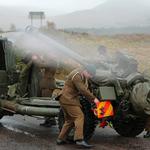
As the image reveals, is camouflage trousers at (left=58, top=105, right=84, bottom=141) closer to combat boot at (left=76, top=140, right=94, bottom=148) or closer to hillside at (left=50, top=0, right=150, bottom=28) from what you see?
combat boot at (left=76, top=140, right=94, bottom=148)

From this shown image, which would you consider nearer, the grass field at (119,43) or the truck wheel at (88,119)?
the truck wheel at (88,119)

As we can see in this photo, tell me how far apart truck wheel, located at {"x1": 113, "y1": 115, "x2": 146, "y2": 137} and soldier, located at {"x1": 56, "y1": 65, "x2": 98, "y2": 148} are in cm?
108

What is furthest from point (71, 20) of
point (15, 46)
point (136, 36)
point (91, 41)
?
point (15, 46)

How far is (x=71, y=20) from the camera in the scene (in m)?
36.1

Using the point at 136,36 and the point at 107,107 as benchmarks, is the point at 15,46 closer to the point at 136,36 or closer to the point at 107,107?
the point at 107,107

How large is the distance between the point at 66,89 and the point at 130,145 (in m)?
1.49

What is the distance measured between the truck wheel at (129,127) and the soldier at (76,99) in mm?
1079

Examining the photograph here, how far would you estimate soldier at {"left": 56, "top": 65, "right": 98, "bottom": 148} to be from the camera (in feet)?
32.9

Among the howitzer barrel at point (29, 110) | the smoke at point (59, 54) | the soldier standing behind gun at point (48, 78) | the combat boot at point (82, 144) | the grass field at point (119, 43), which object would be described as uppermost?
the smoke at point (59, 54)

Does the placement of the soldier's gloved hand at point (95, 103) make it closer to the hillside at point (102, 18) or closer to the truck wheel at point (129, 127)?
the truck wheel at point (129, 127)

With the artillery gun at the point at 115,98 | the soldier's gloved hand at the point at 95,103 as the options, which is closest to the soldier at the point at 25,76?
the artillery gun at the point at 115,98

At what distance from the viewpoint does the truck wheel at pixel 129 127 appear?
1103cm

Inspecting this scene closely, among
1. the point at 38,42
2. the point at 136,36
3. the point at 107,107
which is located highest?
the point at 38,42

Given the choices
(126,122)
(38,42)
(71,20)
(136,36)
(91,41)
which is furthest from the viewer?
(71,20)
